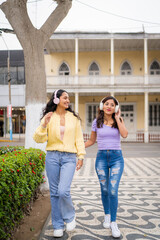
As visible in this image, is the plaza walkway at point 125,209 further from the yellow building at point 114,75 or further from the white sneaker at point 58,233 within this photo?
the yellow building at point 114,75

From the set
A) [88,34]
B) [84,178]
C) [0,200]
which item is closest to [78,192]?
[84,178]

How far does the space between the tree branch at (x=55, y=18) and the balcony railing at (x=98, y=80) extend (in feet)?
47.3

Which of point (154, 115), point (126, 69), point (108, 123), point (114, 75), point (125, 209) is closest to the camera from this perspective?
point (108, 123)

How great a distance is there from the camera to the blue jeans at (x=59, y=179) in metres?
3.04

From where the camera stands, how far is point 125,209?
14.0ft

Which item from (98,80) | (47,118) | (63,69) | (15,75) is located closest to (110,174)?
(47,118)

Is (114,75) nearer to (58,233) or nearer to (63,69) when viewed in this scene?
(63,69)

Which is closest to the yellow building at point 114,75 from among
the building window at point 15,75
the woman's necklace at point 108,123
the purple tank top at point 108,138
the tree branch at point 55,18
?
the building window at point 15,75

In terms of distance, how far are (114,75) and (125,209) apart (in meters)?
16.9

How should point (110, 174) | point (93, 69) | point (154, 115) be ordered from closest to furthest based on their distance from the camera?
point (110, 174), point (154, 115), point (93, 69)

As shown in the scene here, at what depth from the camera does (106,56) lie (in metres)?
22.2

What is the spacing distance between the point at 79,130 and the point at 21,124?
75.3 ft

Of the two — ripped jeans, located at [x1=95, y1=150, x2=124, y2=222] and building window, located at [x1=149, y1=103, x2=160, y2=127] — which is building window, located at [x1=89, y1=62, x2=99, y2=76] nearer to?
building window, located at [x1=149, y1=103, x2=160, y2=127]

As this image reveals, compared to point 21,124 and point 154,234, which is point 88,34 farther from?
point 154,234
